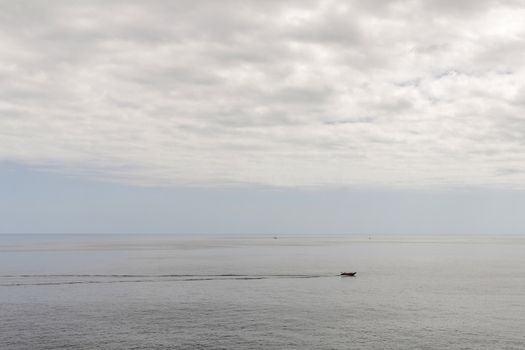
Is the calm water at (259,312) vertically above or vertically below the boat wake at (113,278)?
below

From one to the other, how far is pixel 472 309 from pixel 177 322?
6822 centimetres

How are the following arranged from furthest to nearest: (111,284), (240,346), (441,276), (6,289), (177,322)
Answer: (441,276) → (111,284) → (6,289) → (177,322) → (240,346)

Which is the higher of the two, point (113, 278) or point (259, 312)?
point (113, 278)

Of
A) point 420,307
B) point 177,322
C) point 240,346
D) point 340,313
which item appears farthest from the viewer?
point 420,307

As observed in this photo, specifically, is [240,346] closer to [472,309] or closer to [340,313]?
[340,313]

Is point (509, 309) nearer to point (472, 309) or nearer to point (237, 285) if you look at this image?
point (472, 309)

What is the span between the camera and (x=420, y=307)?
385ft

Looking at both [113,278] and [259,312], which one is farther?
[113,278]

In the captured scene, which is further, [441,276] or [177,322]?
[441,276]

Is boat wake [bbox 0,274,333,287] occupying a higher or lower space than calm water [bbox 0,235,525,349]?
higher

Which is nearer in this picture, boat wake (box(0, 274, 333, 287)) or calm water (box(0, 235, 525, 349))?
calm water (box(0, 235, 525, 349))

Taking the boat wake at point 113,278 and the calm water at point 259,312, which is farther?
the boat wake at point 113,278

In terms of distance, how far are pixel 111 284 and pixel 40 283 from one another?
23.7 m

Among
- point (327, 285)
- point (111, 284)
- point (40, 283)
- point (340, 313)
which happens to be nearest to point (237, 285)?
point (327, 285)
